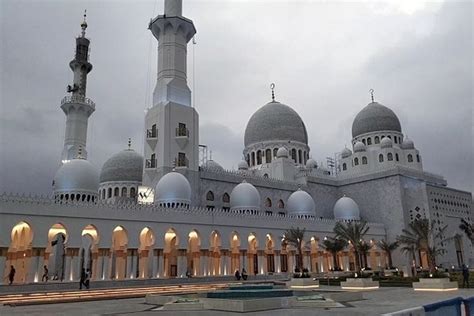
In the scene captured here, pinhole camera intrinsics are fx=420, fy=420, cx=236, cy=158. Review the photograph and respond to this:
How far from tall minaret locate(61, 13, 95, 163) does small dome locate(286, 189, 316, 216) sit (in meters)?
15.1

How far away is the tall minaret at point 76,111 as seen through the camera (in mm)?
28000

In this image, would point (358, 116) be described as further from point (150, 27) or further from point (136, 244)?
point (136, 244)

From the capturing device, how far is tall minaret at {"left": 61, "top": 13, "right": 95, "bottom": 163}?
2800cm

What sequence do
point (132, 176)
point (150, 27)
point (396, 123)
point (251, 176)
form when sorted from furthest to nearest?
point (396, 123) < point (132, 176) < point (251, 176) < point (150, 27)

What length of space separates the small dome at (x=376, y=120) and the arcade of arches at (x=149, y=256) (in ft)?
47.4

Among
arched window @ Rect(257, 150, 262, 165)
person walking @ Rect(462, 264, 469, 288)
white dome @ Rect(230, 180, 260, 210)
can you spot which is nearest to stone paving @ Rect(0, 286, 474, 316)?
person walking @ Rect(462, 264, 469, 288)

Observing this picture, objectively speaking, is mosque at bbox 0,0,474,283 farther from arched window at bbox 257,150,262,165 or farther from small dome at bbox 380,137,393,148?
arched window at bbox 257,150,262,165

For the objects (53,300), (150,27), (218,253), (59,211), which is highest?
(150,27)

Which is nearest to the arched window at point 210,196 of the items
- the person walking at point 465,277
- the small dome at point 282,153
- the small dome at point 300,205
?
the small dome at point 300,205

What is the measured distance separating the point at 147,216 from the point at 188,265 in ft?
13.7

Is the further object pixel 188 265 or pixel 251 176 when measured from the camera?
pixel 251 176

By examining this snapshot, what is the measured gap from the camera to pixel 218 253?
2456 centimetres

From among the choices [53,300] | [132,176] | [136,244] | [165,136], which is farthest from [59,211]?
[132,176]

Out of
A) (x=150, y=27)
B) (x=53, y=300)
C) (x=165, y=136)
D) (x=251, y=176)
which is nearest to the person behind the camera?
(x=53, y=300)
